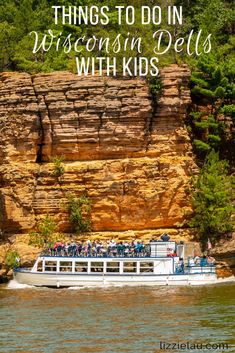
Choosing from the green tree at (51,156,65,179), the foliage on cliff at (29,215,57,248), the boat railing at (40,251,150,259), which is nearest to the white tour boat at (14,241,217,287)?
the boat railing at (40,251,150,259)

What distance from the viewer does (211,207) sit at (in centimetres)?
7312

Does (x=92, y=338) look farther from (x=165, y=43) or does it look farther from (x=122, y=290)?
(x=165, y=43)

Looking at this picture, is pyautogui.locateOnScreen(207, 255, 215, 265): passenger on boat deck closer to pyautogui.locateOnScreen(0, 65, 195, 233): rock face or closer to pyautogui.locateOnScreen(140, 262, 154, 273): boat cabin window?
pyautogui.locateOnScreen(140, 262, 154, 273): boat cabin window

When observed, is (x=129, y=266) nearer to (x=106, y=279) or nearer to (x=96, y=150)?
(x=106, y=279)

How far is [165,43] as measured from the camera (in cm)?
9312

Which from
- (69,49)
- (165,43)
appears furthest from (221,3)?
(69,49)

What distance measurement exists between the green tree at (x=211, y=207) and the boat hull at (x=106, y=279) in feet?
20.2

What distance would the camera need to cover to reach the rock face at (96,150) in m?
73.6

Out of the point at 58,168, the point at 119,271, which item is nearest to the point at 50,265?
the point at 119,271

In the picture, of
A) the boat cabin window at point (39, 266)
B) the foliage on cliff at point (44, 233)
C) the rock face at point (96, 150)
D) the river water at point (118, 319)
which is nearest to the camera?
the river water at point (118, 319)

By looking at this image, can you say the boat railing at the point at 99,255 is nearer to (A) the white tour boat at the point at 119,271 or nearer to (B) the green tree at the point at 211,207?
(A) the white tour boat at the point at 119,271

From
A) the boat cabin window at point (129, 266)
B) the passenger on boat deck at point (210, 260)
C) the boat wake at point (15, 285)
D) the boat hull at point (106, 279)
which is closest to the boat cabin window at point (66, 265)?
the boat hull at point (106, 279)

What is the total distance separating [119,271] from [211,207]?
9291 millimetres

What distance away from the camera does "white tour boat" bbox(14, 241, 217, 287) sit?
223 ft
